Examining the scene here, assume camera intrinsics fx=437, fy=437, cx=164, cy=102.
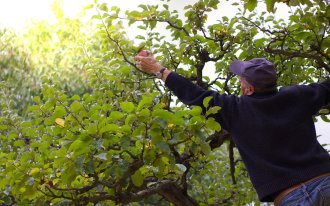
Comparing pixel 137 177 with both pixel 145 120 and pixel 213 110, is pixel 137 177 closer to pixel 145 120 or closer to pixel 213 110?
pixel 145 120

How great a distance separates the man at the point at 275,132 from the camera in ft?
5.94

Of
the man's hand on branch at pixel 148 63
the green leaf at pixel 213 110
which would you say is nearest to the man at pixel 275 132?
the green leaf at pixel 213 110

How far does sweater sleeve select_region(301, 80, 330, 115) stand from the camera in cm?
202

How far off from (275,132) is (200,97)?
15.6 inches

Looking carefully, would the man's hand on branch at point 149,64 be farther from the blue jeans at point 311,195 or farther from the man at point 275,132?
the blue jeans at point 311,195

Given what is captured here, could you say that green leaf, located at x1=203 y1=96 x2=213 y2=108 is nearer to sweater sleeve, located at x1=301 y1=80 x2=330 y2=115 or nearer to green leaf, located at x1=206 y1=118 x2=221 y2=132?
green leaf, located at x1=206 y1=118 x2=221 y2=132

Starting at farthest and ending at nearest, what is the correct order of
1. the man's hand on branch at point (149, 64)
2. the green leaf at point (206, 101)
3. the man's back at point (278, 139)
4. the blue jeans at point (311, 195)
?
the man's hand on branch at point (149, 64) < the green leaf at point (206, 101) < the man's back at point (278, 139) < the blue jeans at point (311, 195)

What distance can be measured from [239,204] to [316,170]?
2747mm

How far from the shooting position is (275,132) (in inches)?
73.8

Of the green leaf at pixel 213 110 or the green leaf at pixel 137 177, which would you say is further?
the green leaf at pixel 137 177

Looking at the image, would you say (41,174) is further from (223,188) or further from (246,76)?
(223,188)

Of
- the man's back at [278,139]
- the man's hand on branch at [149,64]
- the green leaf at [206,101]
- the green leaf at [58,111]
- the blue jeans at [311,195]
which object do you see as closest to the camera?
the blue jeans at [311,195]

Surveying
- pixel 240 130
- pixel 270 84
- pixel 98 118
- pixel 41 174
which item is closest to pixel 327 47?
pixel 270 84

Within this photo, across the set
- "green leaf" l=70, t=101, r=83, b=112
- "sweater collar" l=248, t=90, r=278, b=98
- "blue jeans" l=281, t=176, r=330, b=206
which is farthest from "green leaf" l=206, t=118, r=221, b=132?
"green leaf" l=70, t=101, r=83, b=112
